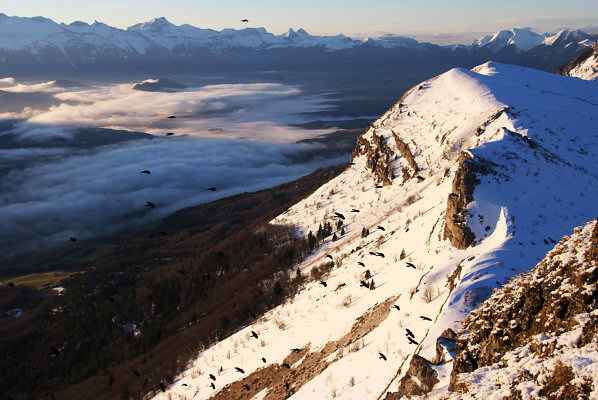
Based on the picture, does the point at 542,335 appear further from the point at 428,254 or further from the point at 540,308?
the point at 428,254

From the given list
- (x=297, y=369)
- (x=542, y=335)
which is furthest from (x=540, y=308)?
(x=297, y=369)

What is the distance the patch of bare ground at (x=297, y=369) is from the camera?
1069 inches

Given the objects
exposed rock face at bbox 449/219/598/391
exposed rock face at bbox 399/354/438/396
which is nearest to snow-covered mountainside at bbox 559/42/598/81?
exposed rock face at bbox 399/354/438/396

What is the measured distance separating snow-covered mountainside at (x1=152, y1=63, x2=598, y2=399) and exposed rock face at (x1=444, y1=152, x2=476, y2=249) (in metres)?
0.10

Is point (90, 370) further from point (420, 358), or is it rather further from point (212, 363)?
point (420, 358)

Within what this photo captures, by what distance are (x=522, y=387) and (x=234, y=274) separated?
8726 cm

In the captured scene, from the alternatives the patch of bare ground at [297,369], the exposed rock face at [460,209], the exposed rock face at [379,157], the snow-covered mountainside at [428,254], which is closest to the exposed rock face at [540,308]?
the snow-covered mountainside at [428,254]

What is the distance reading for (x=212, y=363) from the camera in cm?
4303

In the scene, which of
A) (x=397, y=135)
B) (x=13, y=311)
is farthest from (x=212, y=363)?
(x=13, y=311)

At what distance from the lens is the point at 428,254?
1325 inches

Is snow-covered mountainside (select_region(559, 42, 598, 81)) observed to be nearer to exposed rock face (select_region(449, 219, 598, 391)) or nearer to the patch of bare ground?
the patch of bare ground

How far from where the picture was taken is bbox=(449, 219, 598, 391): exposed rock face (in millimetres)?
9727

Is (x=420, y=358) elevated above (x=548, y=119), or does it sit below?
below

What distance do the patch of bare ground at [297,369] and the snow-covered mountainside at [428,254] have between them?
136mm
